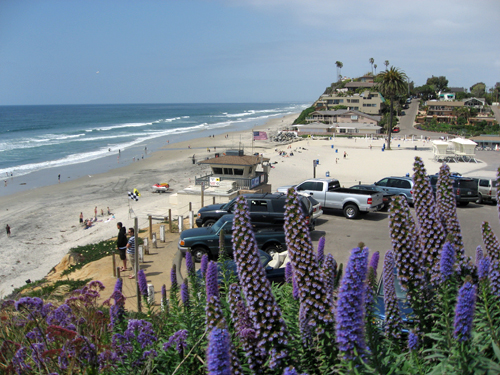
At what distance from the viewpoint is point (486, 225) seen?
3.90 meters

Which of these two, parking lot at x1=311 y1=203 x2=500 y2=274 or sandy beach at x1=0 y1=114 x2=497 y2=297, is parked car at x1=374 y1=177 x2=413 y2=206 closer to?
parking lot at x1=311 y1=203 x2=500 y2=274

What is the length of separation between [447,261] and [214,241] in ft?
37.0

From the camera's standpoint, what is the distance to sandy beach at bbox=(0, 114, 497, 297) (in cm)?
2402

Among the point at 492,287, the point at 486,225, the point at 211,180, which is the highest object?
the point at 486,225

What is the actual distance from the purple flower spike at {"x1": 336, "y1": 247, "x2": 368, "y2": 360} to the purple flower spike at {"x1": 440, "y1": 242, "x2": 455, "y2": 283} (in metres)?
0.89

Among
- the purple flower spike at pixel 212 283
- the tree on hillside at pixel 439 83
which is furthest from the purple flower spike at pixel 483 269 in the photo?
the tree on hillside at pixel 439 83

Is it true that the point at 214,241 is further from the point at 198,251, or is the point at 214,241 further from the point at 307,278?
the point at 307,278

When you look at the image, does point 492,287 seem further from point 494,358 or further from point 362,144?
point 362,144

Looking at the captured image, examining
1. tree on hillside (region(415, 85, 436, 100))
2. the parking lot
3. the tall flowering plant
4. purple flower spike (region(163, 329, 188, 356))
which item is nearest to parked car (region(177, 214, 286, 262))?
the parking lot

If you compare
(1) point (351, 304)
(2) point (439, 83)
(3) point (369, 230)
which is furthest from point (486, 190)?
(2) point (439, 83)

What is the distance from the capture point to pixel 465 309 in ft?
8.52

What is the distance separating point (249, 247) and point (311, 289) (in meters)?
0.60

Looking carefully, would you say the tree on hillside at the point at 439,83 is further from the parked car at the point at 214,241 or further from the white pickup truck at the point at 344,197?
the parked car at the point at 214,241

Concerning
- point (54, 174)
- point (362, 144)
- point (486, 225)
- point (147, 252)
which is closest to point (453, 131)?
point (362, 144)
